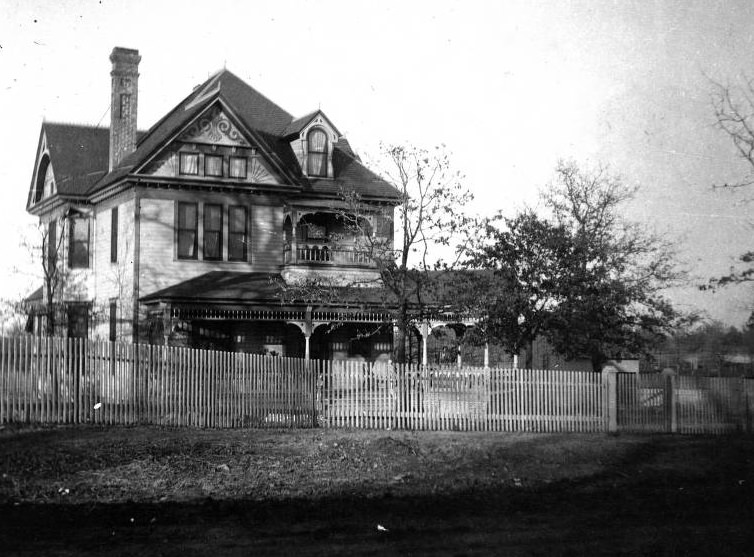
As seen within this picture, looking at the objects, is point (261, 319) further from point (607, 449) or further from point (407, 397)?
point (607, 449)

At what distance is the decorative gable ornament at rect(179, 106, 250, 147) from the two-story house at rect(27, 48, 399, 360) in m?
0.03

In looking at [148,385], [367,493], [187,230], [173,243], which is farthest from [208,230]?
[367,493]

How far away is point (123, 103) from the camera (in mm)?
32625

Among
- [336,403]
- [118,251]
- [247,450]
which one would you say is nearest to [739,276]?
[336,403]

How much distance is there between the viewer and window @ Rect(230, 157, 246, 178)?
99.3ft

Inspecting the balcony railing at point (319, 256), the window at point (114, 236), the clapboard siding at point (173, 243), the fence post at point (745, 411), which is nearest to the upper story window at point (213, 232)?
the clapboard siding at point (173, 243)

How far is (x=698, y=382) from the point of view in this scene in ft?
72.8

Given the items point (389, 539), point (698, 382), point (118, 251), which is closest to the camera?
point (389, 539)

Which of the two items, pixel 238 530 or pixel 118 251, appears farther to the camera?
pixel 118 251

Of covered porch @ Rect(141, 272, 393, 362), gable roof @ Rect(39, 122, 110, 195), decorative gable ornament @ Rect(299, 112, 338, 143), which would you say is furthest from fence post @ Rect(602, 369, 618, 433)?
gable roof @ Rect(39, 122, 110, 195)

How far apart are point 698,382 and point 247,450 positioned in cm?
1189

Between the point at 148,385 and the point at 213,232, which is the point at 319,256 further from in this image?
the point at 148,385

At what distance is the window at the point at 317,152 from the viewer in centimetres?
3256

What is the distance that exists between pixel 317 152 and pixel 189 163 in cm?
498
